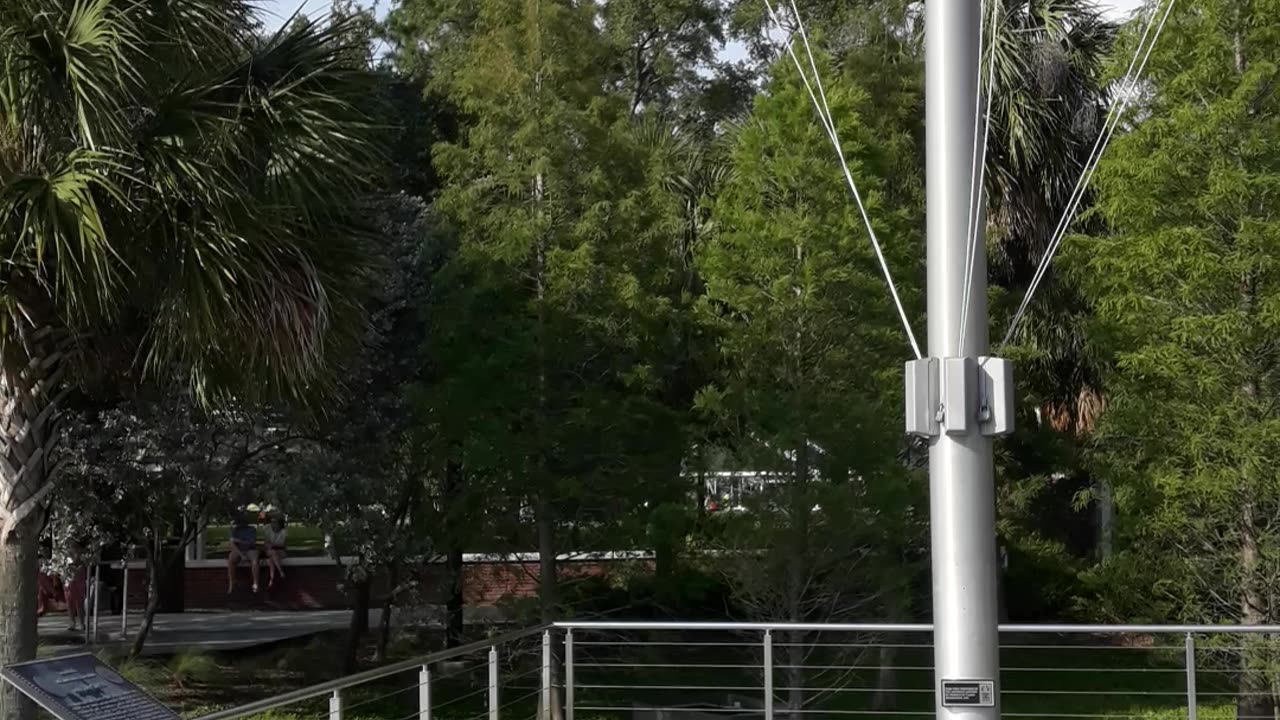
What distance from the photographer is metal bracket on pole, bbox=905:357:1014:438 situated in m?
5.35

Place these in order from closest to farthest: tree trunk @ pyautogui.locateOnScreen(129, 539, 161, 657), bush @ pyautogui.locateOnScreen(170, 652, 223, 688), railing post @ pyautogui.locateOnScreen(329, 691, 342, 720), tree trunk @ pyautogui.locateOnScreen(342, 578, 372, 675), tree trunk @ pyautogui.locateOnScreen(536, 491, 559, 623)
A: railing post @ pyautogui.locateOnScreen(329, 691, 342, 720) < tree trunk @ pyautogui.locateOnScreen(536, 491, 559, 623) < bush @ pyautogui.locateOnScreen(170, 652, 223, 688) < tree trunk @ pyautogui.locateOnScreen(129, 539, 161, 657) < tree trunk @ pyautogui.locateOnScreen(342, 578, 372, 675)

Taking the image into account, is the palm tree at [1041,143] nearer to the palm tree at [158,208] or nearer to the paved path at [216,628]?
the paved path at [216,628]

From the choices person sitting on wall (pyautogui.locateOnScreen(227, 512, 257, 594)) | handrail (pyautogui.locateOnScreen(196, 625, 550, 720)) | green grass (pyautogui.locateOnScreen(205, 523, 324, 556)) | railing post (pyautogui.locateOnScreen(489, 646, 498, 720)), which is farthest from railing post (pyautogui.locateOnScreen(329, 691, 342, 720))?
green grass (pyautogui.locateOnScreen(205, 523, 324, 556))

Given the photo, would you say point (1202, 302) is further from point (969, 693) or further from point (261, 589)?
point (261, 589)

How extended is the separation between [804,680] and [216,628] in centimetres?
883

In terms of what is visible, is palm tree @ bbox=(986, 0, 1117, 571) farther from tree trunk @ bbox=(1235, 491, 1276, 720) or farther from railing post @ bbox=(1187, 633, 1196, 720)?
railing post @ bbox=(1187, 633, 1196, 720)

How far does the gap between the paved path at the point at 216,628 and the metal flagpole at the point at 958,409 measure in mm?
11868

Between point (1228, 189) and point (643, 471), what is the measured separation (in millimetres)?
5917

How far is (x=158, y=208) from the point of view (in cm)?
903

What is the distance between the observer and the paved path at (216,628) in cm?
1786

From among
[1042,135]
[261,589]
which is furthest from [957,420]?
[261,589]

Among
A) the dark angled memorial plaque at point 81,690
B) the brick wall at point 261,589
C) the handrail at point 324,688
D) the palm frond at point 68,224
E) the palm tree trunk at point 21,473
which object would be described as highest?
the palm frond at point 68,224

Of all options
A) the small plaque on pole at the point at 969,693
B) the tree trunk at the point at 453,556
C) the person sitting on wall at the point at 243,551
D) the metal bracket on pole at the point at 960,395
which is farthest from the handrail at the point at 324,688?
the person sitting on wall at the point at 243,551

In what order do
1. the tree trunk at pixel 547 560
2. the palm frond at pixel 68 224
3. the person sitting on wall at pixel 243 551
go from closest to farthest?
1. the palm frond at pixel 68 224
2. the tree trunk at pixel 547 560
3. the person sitting on wall at pixel 243 551
